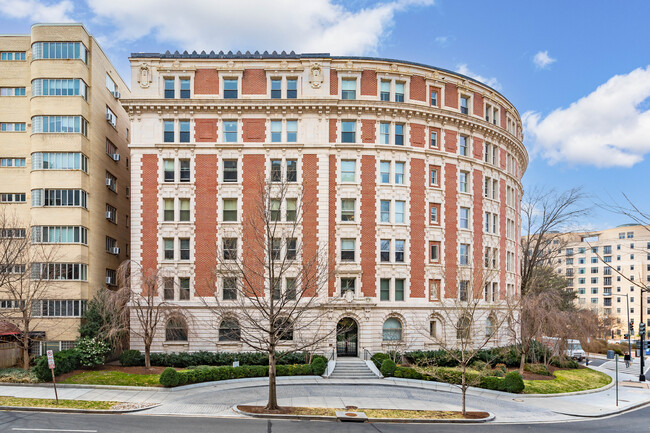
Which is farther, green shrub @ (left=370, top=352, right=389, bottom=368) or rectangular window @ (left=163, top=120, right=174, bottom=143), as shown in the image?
rectangular window @ (left=163, top=120, right=174, bottom=143)

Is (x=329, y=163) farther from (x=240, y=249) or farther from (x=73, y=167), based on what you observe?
(x=73, y=167)

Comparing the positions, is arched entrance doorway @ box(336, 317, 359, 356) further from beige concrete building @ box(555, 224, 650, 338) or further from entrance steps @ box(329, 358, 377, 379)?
beige concrete building @ box(555, 224, 650, 338)

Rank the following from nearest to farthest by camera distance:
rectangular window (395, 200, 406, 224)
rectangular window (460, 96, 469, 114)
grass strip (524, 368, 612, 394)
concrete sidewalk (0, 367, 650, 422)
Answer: concrete sidewalk (0, 367, 650, 422) → grass strip (524, 368, 612, 394) → rectangular window (395, 200, 406, 224) → rectangular window (460, 96, 469, 114)

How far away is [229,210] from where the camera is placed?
3797 centimetres

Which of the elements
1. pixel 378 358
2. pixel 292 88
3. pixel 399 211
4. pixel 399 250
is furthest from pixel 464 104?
pixel 378 358

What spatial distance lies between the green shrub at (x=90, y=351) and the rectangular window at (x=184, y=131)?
15.7m

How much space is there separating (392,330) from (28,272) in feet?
84.4

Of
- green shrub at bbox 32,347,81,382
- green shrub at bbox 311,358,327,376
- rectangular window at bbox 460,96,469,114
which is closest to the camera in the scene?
green shrub at bbox 32,347,81,382

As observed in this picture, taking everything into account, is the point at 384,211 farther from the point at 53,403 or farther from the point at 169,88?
the point at 53,403

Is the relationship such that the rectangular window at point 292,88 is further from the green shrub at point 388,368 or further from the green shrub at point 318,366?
the green shrub at point 388,368

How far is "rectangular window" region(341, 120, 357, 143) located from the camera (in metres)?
39.0

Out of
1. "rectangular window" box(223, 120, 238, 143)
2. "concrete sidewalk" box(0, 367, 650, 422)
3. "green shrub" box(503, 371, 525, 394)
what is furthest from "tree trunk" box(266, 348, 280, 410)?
"rectangular window" box(223, 120, 238, 143)

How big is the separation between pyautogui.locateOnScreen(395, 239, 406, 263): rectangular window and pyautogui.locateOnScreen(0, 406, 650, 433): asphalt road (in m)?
17.4

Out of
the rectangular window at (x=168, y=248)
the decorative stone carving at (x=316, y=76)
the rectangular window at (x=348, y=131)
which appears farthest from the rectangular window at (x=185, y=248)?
the decorative stone carving at (x=316, y=76)
